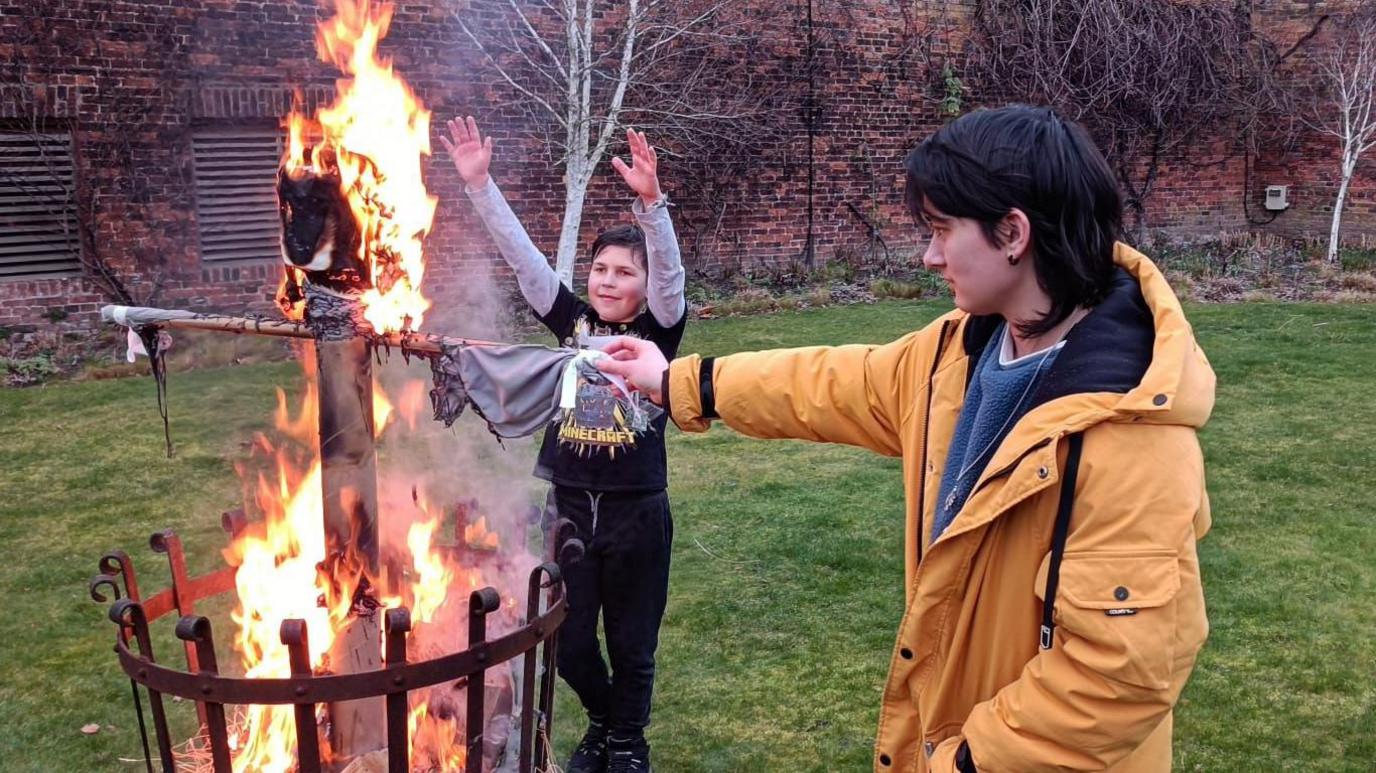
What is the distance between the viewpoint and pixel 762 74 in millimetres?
13469

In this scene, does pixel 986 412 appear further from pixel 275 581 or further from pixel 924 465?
pixel 275 581

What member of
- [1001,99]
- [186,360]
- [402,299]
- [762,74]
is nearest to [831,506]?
[402,299]

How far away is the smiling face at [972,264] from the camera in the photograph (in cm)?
181

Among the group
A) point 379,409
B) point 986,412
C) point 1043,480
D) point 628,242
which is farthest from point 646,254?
point 1043,480

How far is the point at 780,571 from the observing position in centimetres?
526

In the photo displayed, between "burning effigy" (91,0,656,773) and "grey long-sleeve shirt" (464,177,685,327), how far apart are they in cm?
34

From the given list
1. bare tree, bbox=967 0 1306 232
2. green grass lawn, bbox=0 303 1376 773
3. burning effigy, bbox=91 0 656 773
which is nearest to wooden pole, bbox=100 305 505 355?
burning effigy, bbox=91 0 656 773

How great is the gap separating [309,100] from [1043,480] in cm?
960

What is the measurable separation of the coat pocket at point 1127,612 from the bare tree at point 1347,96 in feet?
50.4

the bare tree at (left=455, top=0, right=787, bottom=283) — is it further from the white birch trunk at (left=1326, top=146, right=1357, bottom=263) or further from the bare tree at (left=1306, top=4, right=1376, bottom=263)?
the bare tree at (left=1306, top=4, right=1376, bottom=263)

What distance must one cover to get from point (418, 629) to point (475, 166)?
127 centimetres

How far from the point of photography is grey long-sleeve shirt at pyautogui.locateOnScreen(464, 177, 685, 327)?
319 centimetres

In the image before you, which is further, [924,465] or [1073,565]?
[924,465]

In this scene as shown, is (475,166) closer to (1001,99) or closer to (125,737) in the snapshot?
(125,737)
